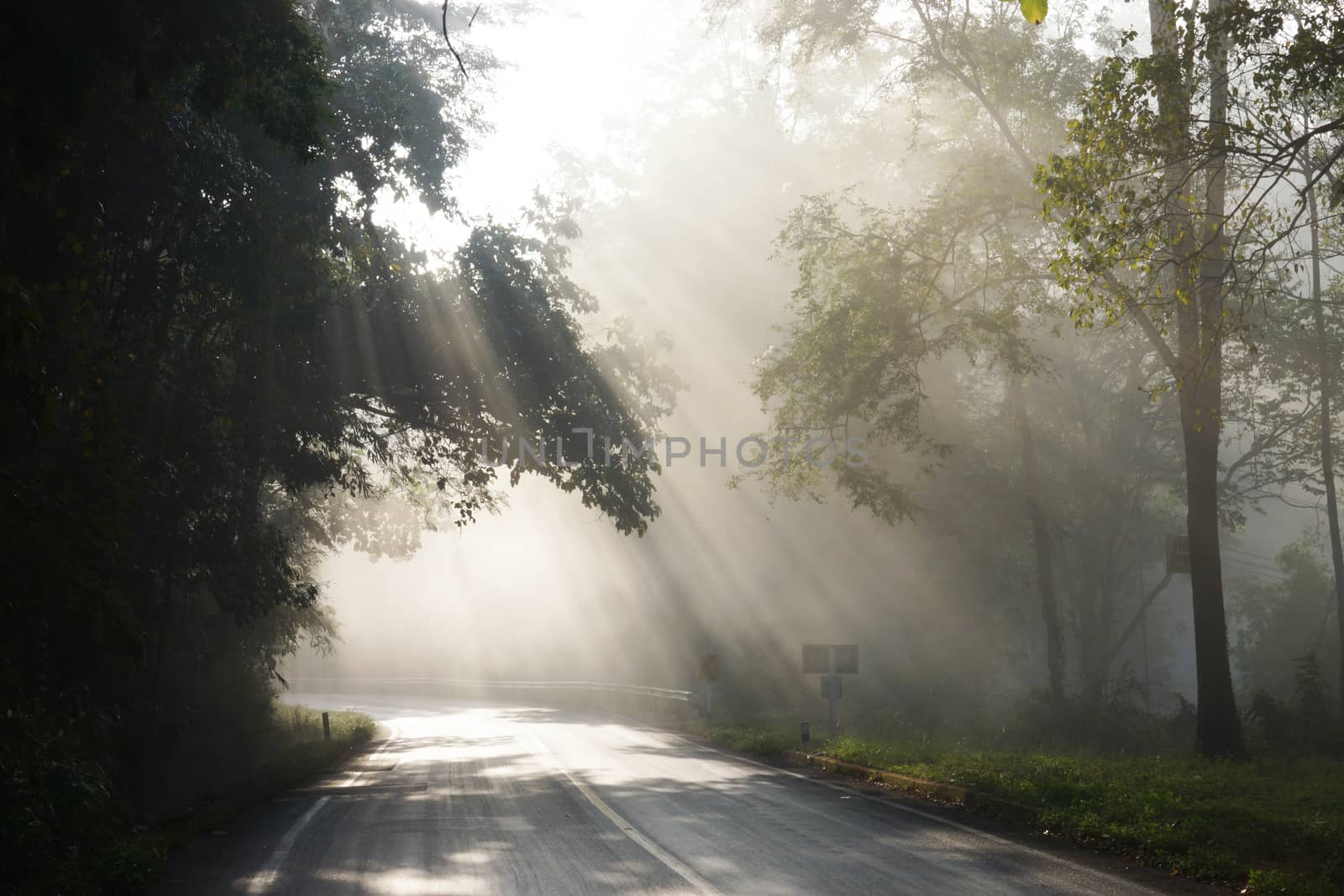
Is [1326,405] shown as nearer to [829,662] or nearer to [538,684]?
[829,662]

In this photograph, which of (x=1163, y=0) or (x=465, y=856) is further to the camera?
(x=1163, y=0)

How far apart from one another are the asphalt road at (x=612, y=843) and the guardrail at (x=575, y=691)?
1791cm

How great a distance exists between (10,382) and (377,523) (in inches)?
1252

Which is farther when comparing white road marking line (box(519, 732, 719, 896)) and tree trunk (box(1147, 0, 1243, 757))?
tree trunk (box(1147, 0, 1243, 757))

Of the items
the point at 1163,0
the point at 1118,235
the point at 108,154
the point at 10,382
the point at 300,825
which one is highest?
the point at 1163,0

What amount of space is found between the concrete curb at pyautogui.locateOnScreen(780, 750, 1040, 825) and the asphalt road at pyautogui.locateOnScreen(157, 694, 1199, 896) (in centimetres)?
62

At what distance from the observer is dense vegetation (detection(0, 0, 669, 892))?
8344 mm

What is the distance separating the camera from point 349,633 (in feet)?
284

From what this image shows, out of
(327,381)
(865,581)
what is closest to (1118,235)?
(327,381)

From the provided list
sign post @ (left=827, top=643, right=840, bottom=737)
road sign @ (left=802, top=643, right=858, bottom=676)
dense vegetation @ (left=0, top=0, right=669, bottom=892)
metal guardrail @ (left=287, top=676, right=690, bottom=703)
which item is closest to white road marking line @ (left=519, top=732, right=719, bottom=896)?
dense vegetation @ (left=0, top=0, right=669, bottom=892)

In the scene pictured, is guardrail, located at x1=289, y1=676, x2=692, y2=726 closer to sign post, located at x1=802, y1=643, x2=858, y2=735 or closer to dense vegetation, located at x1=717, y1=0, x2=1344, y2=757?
dense vegetation, located at x1=717, y1=0, x2=1344, y2=757

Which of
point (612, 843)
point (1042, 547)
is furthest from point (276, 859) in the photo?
point (1042, 547)

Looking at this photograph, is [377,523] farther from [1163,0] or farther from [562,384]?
[1163,0]

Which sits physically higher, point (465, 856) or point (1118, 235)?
point (1118, 235)
